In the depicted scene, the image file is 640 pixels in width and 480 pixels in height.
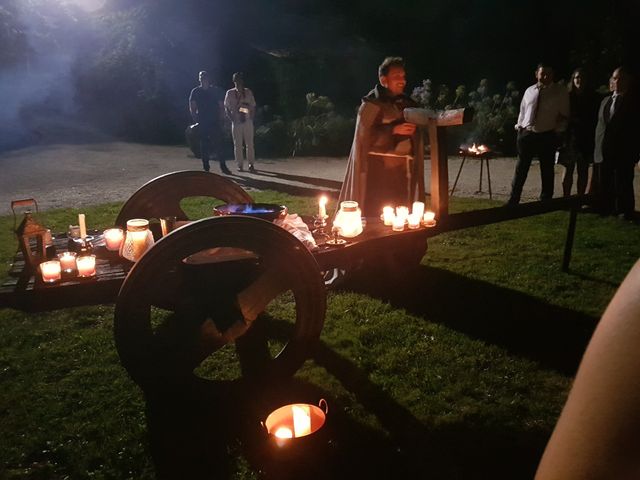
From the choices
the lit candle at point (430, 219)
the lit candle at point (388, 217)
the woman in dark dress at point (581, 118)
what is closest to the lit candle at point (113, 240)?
the lit candle at point (388, 217)

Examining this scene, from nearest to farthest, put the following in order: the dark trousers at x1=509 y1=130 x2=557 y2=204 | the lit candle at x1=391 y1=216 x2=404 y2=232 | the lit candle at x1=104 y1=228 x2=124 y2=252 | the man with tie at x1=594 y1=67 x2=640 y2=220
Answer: the lit candle at x1=104 y1=228 x2=124 y2=252
the lit candle at x1=391 y1=216 x2=404 y2=232
the man with tie at x1=594 y1=67 x2=640 y2=220
the dark trousers at x1=509 y1=130 x2=557 y2=204

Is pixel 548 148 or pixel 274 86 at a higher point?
pixel 274 86

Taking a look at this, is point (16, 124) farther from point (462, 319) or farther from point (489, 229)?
point (462, 319)

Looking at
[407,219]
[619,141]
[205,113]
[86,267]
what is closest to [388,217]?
[407,219]

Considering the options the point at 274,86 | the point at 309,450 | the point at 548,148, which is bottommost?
the point at 309,450

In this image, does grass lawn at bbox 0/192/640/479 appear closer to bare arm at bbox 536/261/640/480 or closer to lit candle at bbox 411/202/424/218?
lit candle at bbox 411/202/424/218

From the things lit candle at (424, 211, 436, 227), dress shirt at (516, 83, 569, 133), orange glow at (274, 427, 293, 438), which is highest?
dress shirt at (516, 83, 569, 133)

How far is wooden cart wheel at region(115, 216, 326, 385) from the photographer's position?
9.30ft

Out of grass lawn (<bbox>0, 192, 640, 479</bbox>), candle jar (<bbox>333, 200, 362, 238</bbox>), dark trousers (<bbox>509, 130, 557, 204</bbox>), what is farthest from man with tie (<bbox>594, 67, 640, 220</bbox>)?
candle jar (<bbox>333, 200, 362, 238</bbox>)

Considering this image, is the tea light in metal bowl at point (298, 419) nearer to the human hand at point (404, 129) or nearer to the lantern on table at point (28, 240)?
the lantern on table at point (28, 240)

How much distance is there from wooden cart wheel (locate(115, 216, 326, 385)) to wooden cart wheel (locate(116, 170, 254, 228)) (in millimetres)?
1261

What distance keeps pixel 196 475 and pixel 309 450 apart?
756mm

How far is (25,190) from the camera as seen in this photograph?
10.9 meters

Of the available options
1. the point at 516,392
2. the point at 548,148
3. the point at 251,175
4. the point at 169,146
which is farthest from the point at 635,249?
the point at 169,146
